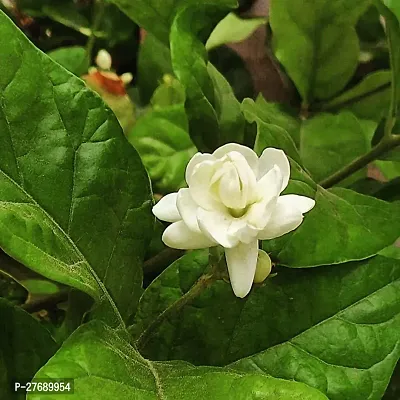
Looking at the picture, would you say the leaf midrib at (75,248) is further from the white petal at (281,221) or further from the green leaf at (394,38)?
the green leaf at (394,38)

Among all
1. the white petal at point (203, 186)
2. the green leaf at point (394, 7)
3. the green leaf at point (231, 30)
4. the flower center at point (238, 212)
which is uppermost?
the white petal at point (203, 186)

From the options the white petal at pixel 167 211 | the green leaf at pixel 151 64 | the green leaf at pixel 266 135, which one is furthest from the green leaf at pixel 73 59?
the white petal at pixel 167 211

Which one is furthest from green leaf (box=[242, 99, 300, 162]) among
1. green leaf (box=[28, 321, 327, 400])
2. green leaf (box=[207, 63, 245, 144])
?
green leaf (box=[28, 321, 327, 400])

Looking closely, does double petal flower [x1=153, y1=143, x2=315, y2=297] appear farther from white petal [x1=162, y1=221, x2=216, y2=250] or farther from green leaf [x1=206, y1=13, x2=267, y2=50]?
green leaf [x1=206, y1=13, x2=267, y2=50]

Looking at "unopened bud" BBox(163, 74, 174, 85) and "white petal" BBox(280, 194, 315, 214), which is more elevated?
"white petal" BBox(280, 194, 315, 214)

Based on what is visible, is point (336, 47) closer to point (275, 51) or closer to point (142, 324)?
point (275, 51)

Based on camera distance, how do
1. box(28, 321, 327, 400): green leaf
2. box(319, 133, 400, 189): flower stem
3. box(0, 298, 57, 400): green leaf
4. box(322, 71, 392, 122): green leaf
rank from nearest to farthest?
box(28, 321, 327, 400): green leaf, box(0, 298, 57, 400): green leaf, box(319, 133, 400, 189): flower stem, box(322, 71, 392, 122): green leaf

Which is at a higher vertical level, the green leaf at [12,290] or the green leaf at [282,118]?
the green leaf at [282,118]
